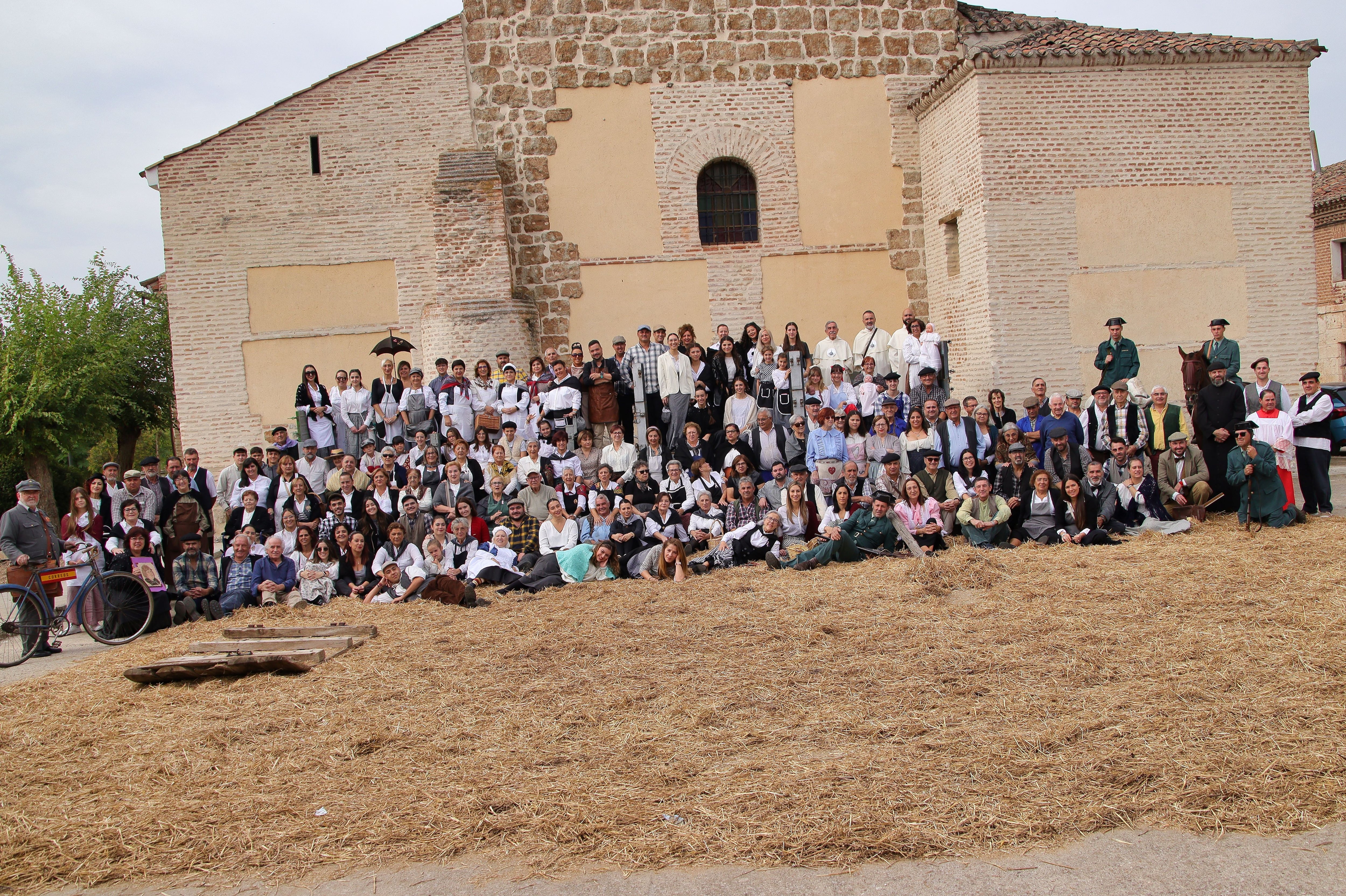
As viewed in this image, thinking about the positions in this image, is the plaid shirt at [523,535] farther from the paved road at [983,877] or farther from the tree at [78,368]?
the tree at [78,368]

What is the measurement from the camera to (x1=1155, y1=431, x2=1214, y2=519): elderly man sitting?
34.4 feet

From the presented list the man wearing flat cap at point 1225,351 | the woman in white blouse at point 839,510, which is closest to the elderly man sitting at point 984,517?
the woman in white blouse at point 839,510

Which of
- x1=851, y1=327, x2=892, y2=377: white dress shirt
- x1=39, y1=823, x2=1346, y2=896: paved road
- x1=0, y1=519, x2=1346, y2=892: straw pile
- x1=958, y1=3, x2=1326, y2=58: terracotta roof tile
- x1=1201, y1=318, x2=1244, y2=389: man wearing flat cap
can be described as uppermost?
x1=958, y1=3, x2=1326, y2=58: terracotta roof tile

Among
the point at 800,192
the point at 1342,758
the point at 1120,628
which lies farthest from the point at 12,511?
the point at 800,192

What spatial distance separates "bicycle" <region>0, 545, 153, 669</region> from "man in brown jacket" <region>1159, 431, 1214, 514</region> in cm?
993

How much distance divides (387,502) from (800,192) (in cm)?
837

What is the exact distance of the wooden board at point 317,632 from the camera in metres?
8.28

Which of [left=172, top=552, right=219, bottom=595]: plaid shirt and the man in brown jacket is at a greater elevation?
the man in brown jacket

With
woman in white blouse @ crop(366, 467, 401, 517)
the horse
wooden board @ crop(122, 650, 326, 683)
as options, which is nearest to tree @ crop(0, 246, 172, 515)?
woman in white blouse @ crop(366, 467, 401, 517)

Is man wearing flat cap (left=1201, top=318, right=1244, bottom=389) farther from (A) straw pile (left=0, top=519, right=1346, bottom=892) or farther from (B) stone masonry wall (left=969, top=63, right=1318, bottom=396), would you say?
(A) straw pile (left=0, top=519, right=1346, bottom=892)

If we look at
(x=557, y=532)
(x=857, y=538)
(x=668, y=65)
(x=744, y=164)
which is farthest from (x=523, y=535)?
(x=668, y=65)

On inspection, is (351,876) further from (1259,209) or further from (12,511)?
(1259,209)

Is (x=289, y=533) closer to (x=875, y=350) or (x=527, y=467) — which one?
(x=527, y=467)

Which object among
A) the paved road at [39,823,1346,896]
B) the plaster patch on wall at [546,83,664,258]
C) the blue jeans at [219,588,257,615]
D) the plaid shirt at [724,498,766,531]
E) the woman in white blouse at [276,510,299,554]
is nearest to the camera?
the paved road at [39,823,1346,896]
